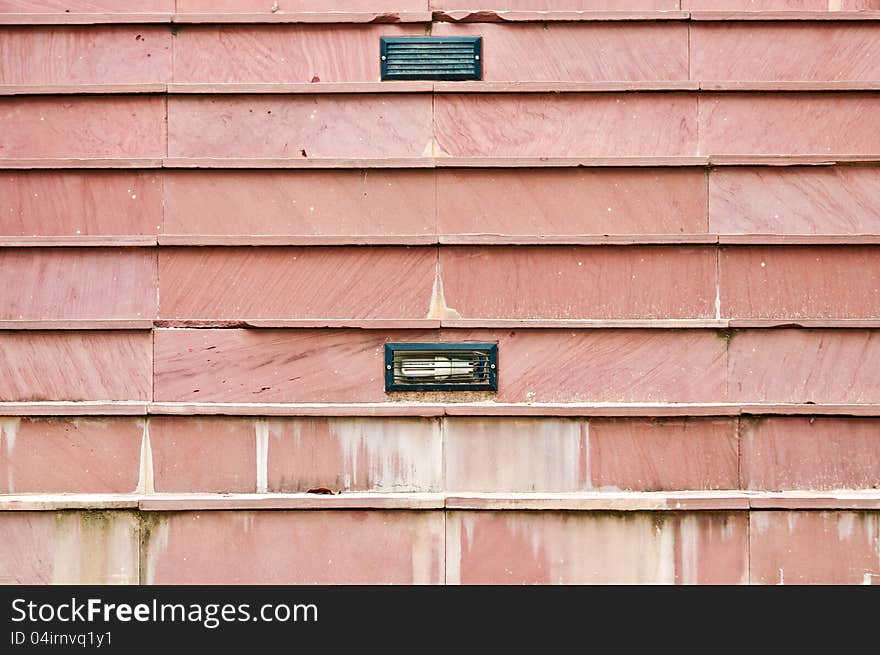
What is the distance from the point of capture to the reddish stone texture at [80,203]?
4832mm

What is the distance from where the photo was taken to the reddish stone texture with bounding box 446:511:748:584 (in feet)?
15.4

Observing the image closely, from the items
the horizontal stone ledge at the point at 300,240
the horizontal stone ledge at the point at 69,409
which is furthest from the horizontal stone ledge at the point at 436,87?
the horizontal stone ledge at the point at 69,409

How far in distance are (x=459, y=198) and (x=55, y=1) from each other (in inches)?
104

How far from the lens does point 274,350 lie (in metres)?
4.80

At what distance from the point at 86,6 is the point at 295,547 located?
3378mm

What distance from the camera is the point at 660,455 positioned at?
4.77 metres

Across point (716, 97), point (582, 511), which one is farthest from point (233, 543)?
point (716, 97)

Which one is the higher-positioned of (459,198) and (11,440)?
Result: (459,198)

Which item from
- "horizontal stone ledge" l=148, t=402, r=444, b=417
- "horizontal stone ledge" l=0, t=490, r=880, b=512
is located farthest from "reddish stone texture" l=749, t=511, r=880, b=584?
"horizontal stone ledge" l=148, t=402, r=444, b=417

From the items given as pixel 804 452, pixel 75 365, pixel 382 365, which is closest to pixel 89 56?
pixel 75 365

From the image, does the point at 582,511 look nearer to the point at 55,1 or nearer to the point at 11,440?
the point at 11,440

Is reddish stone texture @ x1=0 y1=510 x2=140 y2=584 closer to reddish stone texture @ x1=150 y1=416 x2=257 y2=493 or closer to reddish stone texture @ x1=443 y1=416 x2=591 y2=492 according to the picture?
reddish stone texture @ x1=150 y1=416 x2=257 y2=493

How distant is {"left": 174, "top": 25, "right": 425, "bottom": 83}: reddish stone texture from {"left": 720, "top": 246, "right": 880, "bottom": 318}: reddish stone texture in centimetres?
234

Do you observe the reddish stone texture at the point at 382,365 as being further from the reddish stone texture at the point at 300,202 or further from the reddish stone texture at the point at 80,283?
the reddish stone texture at the point at 300,202
